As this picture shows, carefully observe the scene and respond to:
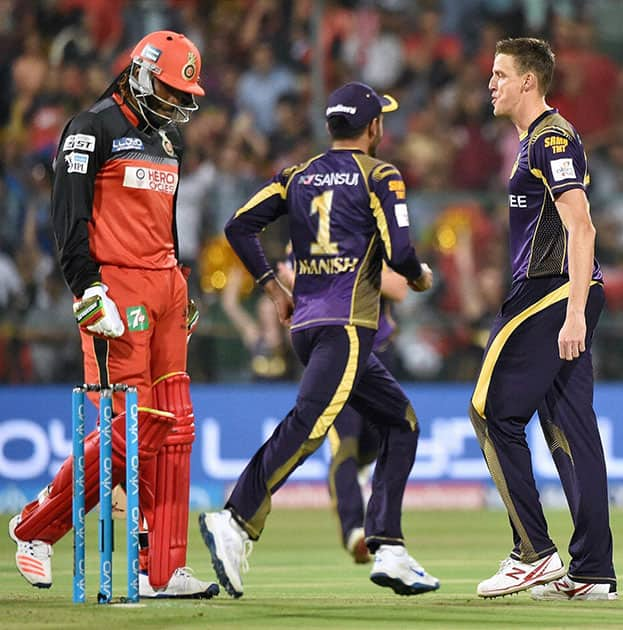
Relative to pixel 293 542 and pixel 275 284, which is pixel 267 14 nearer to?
pixel 293 542

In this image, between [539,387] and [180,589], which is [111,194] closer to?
[180,589]

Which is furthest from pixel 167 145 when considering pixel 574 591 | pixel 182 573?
pixel 574 591

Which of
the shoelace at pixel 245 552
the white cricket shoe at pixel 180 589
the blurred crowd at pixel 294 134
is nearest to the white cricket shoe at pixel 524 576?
the shoelace at pixel 245 552

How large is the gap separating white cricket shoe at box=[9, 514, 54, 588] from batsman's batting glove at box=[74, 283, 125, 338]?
98 centimetres

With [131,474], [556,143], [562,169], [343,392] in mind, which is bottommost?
[131,474]

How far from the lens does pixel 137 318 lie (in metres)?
6.60

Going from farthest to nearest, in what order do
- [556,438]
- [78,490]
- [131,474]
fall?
[556,438] → [78,490] → [131,474]

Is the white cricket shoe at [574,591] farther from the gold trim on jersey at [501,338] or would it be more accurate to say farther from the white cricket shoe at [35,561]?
the white cricket shoe at [35,561]

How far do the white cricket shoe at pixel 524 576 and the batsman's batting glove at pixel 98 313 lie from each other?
6.47 feet

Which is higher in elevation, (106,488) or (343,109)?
(343,109)

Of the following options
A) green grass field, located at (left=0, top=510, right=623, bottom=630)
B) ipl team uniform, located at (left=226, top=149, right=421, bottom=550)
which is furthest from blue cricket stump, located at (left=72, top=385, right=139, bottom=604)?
ipl team uniform, located at (left=226, top=149, right=421, bottom=550)

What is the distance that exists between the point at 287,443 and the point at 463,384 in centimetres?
707

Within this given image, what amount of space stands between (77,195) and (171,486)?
4.34 ft

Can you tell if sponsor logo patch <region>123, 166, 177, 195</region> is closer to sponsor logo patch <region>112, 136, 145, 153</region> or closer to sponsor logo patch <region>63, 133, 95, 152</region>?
sponsor logo patch <region>112, 136, 145, 153</region>
